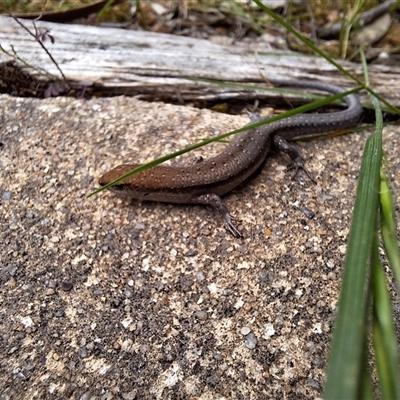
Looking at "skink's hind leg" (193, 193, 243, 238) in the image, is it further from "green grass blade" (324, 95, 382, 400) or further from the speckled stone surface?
"green grass blade" (324, 95, 382, 400)

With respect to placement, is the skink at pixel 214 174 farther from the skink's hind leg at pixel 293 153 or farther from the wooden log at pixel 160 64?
the wooden log at pixel 160 64

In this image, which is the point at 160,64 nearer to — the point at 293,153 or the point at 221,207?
the point at 293,153

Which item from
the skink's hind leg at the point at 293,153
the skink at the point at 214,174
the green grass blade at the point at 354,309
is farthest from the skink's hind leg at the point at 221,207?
the green grass blade at the point at 354,309

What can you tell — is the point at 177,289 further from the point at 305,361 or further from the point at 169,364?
the point at 305,361

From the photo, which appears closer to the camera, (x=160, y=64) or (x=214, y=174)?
(x=214, y=174)

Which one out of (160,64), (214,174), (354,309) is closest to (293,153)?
(214,174)

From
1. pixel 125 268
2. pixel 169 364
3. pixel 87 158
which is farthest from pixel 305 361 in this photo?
pixel 87 158

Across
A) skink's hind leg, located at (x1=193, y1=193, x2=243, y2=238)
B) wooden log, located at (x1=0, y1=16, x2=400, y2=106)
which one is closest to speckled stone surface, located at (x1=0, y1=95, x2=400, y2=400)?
skink's hind leg, located at (x1=193, y1=193, x2=243, y2=238)
